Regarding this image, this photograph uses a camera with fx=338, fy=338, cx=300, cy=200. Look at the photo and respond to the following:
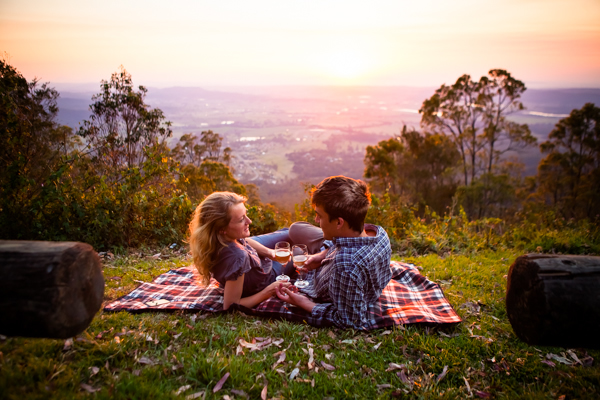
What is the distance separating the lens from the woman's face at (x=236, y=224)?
13.0 ft

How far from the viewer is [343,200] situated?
11.8ft

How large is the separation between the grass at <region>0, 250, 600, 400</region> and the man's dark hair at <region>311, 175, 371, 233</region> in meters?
1.33

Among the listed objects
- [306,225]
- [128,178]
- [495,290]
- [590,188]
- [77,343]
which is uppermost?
[128,178]

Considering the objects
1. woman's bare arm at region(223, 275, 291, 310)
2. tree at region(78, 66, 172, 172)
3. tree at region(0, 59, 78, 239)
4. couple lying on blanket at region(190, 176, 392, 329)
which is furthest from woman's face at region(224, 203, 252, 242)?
tree at region(78, 66, 172, 172)

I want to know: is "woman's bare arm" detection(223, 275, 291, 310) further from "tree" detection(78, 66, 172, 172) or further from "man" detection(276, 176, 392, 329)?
"tree" detection(78, 66, 172, 172)

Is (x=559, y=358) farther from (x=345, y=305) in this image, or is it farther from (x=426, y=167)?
(x=426, y=167)

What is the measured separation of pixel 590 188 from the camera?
30.0m

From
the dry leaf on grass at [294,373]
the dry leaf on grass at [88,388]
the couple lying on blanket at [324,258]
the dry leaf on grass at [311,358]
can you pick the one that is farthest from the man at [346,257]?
the dry leaf on grass at [88,388]

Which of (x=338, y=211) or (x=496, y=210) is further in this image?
(x=496, y=210)

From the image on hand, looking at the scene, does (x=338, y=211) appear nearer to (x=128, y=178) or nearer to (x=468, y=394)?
(x=468, y=394)

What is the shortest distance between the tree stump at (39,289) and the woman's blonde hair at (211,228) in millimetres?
1591

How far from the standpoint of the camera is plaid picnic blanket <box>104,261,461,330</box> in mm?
4023

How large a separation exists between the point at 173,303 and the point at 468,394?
340 cm

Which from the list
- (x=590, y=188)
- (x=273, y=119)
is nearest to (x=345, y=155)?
(x=590, y=188)
